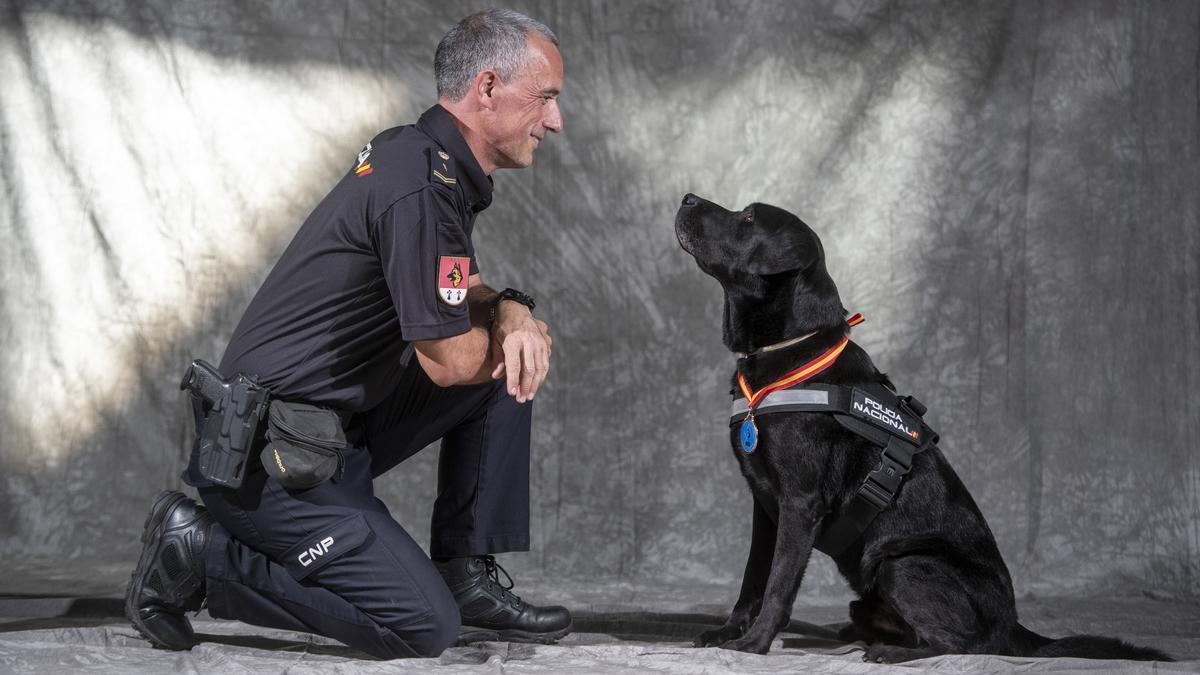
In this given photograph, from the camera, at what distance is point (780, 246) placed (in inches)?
101

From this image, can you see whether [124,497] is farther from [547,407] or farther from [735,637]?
[735,637]

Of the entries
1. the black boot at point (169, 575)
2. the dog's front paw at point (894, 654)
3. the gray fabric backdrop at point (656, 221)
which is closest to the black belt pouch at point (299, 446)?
the black boot at point (169, 575)

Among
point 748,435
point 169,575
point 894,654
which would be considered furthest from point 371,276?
point 894,654

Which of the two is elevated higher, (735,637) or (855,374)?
(855,374)

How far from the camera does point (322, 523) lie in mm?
2309

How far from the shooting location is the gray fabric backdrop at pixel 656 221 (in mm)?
3631

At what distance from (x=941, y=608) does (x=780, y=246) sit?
843mm


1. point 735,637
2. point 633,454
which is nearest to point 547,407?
point 633,454

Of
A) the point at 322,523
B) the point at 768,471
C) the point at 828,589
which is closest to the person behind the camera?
the point at 322,523

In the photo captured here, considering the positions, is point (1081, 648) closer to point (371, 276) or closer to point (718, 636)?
point (718, 636)

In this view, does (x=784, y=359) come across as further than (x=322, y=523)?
Yes

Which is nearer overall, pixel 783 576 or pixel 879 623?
pixel 783 576

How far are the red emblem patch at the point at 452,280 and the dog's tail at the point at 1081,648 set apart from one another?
1.39m

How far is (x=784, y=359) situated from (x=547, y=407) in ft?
4.31
